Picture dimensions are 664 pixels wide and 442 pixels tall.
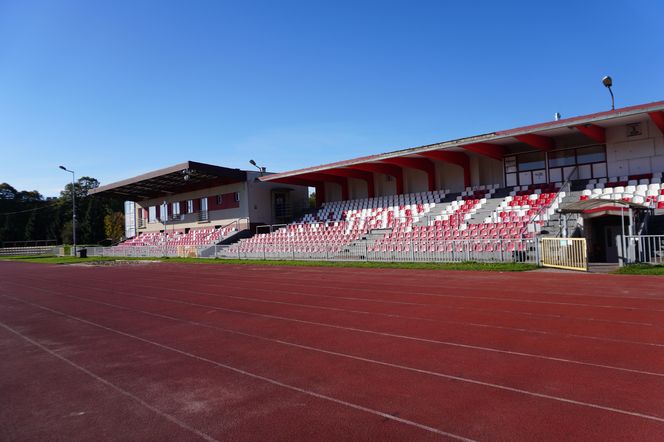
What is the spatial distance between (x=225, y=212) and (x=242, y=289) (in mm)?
26928

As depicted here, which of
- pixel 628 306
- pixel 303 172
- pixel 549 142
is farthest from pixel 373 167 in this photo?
pixel 628 306

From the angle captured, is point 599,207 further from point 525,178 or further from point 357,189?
point 357,189

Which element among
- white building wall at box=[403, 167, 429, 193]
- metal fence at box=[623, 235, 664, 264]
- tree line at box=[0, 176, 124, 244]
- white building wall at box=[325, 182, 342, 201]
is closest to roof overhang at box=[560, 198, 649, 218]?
metal fence at box=[623, 235, 664, 264]

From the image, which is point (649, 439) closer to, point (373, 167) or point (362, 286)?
point (362, 286)

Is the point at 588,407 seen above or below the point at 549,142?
below

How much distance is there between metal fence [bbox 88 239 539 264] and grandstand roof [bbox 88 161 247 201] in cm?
628

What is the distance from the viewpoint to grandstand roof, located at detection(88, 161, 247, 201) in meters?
35.8

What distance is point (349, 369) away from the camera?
5512 mm

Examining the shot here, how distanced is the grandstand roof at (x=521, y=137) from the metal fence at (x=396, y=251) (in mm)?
6605

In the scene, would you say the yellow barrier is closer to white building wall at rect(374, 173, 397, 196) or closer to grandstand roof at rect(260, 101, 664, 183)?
grandstand roof at rect(260, 101, 664, 183)

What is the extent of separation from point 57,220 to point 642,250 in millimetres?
88151

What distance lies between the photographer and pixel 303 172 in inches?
1326

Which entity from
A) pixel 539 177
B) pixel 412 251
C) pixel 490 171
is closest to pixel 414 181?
pixel 490 171

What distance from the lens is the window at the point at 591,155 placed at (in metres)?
23.4
